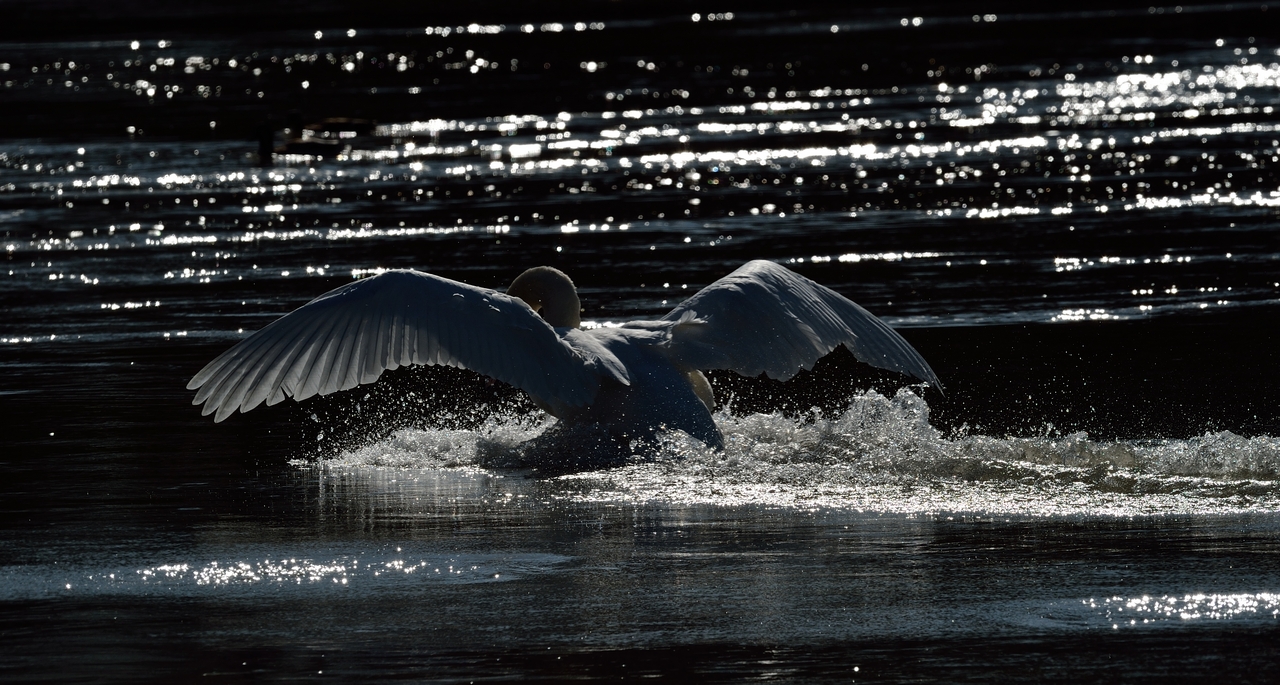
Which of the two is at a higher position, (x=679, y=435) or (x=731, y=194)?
(x=731, y=194)

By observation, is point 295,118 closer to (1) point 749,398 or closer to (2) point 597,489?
(1) point 749,398

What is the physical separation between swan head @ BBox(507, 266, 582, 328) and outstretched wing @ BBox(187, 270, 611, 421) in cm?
106

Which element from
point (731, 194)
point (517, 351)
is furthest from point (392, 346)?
point (731, 194)

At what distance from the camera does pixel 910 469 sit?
8.08 metres

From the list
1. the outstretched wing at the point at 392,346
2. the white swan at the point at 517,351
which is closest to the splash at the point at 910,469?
the white swan at the point at 517,351

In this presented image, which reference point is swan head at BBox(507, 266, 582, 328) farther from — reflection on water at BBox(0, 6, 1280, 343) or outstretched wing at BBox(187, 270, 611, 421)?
reflection on water at BBox(0, 6, 1280, 343)

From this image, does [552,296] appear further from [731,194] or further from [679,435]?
[731,194]

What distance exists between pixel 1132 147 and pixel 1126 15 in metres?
29.5

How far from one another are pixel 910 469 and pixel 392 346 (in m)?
2.44

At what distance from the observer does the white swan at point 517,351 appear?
29.3 feet

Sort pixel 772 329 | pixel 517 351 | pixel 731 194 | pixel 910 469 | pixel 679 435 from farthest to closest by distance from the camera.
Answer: pixel 731 194
pixel 772 329
pixel 517 351
pixel 679 435
pixel 910 469

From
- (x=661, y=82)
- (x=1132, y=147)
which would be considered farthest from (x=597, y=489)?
(x=661, y=82)

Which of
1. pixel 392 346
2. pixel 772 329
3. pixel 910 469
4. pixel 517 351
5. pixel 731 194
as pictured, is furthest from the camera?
pixel 731 194

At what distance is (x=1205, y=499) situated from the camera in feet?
24.3
